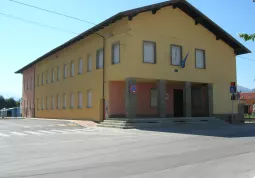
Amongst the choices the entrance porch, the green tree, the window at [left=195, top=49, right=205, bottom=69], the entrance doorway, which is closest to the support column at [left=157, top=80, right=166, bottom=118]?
the entrance porch

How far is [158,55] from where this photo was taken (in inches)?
1041

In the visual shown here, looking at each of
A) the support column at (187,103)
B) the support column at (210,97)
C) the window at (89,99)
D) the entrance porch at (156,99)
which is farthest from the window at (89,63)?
the support column at (210,97)

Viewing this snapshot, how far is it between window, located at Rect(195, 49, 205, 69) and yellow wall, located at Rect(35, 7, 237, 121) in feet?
1.32

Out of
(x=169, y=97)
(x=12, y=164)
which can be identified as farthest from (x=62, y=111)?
(x=12, y=164)

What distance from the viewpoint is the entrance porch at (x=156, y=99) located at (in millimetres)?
25144

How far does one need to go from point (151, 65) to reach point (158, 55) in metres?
1.09

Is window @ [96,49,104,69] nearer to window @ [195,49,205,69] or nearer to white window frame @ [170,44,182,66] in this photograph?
white window frame @ [170,44,182,66]

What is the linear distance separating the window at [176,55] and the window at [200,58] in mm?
2141

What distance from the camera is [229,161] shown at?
9227mm

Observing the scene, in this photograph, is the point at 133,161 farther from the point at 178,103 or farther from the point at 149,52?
the point at 178,103

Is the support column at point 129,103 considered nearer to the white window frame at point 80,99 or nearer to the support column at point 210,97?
the support column at point 210,97

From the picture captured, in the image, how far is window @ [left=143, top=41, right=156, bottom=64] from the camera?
85.3 feet

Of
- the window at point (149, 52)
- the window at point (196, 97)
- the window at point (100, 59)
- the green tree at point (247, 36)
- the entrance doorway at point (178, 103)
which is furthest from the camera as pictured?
the entrance doorway at point (178, 103)

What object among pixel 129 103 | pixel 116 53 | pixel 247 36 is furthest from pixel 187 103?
pixel 247 36
